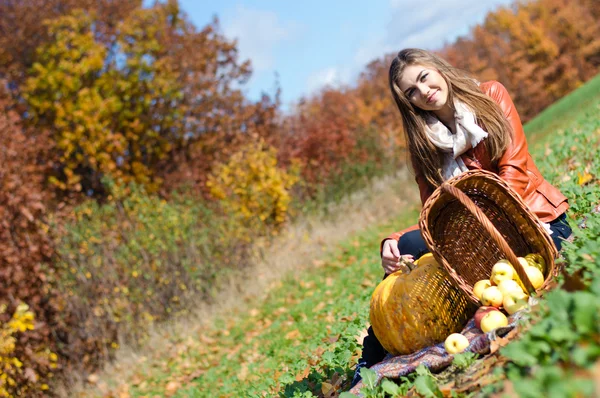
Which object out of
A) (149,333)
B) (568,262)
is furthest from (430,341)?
(149,333)

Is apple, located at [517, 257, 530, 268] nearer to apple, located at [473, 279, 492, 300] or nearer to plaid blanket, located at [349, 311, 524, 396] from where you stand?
apple, located at [473, 279, 492, 300]

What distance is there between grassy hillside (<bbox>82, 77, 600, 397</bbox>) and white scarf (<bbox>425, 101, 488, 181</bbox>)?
798 millimetres

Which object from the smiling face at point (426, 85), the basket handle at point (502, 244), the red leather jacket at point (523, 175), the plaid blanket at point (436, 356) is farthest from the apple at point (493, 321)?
the smiling face at point (426, 85)

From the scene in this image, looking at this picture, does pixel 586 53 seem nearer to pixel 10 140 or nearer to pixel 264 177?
pixel 264 177

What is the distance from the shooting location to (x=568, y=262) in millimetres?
2912

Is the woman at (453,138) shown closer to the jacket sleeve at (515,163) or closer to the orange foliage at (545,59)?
the jacket sleeve at (515,163)

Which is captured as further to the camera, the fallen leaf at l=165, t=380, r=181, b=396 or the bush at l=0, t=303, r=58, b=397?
the bush at l=0, t=303, r=58, b=397

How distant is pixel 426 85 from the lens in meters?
3.95

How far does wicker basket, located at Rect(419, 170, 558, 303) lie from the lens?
3287 mm

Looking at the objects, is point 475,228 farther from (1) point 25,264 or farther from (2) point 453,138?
(1) point 25,264

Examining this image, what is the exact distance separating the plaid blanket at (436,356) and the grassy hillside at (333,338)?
11 centimetres

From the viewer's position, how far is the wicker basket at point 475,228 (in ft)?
10.8

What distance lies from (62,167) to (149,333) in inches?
218

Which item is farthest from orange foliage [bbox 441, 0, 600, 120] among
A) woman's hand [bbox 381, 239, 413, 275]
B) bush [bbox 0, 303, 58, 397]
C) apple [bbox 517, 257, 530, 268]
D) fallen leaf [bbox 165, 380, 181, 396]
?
apple [bbox 517, 257, 530, 268]
